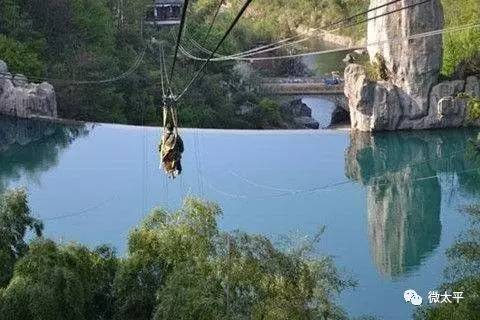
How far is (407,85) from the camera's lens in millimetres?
16297

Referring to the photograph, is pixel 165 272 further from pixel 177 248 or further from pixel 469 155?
pixel 469 155

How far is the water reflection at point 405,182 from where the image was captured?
1055 cm

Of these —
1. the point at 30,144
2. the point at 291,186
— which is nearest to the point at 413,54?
the point at 291,186

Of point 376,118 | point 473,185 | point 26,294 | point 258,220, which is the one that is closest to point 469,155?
point 473,185

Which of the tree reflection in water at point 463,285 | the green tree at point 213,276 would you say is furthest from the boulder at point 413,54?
the green tree at point 213,276

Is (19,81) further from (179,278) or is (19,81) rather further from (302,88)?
(179,278)

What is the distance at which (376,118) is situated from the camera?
53.2 ft

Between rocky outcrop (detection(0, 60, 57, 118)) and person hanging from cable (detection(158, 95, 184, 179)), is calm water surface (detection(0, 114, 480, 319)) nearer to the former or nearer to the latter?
rocky outcrop (detection(0, 60, 57, 118))

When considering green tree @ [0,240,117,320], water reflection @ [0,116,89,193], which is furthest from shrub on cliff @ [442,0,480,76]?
green tree @ [0,240,117,320]

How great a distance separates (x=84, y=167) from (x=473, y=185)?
6.62 m

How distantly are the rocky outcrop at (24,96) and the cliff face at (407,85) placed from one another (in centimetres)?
625

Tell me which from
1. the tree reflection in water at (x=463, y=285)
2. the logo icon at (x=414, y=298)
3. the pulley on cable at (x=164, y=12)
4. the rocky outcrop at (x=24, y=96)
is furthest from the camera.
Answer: the pulley on cable at (x=164, y=12)

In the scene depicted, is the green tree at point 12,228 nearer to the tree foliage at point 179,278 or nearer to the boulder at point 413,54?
the tree foliage at point 179,278

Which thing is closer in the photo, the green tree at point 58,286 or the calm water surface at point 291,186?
the green tree at point 58,286
